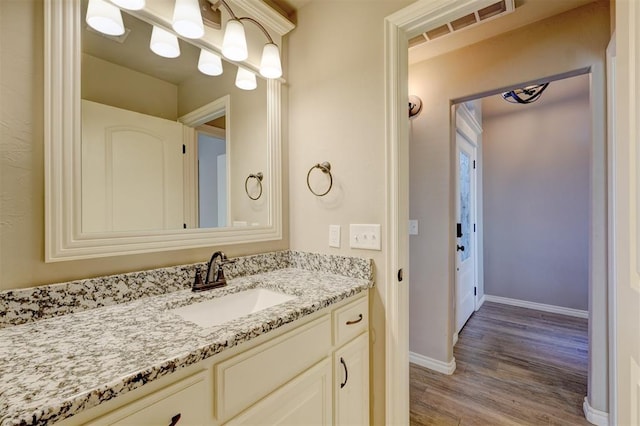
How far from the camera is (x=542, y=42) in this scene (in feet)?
6.04

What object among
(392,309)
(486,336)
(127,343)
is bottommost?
(486,336)

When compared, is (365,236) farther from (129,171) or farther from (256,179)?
(129,171)

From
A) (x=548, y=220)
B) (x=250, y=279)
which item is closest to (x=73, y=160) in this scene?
(x=250, y=279)

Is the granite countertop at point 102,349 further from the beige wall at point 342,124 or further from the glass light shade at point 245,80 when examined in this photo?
the glass light shade at point 245,80

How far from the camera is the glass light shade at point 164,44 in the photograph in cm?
121

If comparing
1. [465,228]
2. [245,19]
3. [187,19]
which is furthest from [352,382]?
[465,228]

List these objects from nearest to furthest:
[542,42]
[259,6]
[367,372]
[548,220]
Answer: [367,372] < [259,6] < [542,42] < [548,220]

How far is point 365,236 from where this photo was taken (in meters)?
1.40

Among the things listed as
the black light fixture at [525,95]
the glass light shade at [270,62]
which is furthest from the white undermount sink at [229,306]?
the black light fixture at [525,95]

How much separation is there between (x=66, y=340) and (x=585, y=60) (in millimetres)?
2737

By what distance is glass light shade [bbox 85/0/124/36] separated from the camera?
1.02 metres

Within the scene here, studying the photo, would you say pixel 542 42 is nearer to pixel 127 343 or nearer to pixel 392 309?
pixel 392 309

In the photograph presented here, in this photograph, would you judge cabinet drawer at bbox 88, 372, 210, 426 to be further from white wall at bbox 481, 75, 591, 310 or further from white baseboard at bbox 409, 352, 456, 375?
white wall at bbox 481, 75, 591, 310

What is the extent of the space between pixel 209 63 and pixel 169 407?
4.61 ft
